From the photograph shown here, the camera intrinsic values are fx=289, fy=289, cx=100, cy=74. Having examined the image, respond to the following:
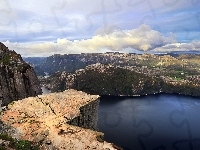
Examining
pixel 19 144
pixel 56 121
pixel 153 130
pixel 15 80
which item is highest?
pixel 56 121

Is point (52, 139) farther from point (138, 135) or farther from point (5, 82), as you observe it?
point (138, 135)

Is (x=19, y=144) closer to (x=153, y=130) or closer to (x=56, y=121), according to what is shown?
(x=56, y=121)

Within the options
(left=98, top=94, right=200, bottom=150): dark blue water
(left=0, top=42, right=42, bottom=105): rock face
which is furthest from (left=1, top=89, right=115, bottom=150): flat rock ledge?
(left=98, top=94, right=200, bottom=150): dark blue water

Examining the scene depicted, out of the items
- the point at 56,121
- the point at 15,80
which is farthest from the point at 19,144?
the point at 15,80

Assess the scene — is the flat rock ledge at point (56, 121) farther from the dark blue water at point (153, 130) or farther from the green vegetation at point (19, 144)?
the dark blue water at point (153, 130)

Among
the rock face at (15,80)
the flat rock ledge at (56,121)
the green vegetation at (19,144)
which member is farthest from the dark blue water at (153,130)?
the green vegetation at (19,144)

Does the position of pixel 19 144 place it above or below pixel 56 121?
below

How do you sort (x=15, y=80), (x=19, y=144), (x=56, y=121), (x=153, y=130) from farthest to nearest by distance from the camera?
(x=153, y=130) < (x=15, y=80) < (x=56, y=121) < (x=19, y=144)

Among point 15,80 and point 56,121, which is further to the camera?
point 15,80
